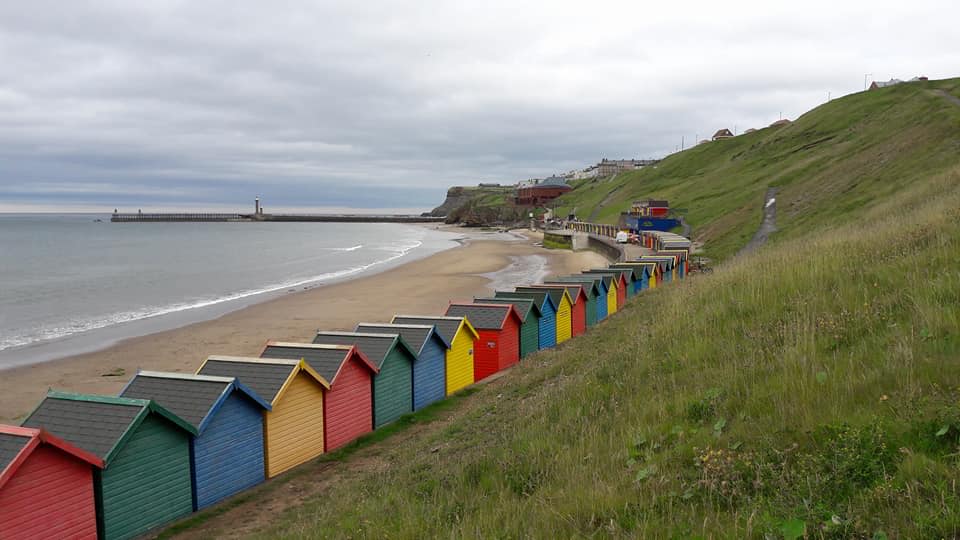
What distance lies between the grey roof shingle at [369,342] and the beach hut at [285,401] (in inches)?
72.5

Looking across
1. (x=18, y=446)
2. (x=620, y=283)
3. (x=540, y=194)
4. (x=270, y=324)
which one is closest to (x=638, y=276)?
(x=620, y=283)

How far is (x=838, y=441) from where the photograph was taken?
5.46 m

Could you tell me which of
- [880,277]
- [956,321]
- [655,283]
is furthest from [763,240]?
[956,321]

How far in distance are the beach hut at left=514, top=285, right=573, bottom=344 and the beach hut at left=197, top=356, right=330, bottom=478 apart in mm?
10966

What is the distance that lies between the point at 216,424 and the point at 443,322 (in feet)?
25.6

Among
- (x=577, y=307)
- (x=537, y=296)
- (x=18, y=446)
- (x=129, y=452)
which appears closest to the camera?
(x=18, y=446)

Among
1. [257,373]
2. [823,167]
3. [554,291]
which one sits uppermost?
[823,167]

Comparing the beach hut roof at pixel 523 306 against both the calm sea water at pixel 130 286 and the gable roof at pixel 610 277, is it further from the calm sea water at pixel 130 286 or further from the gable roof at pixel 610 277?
the calm sea water at pixel 130 286

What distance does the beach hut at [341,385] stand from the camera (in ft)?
44.4

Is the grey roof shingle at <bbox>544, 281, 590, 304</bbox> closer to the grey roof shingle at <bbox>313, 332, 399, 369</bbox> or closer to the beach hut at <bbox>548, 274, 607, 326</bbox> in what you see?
the beach hut at <bbox>548, 274, 607, 326</bbox>

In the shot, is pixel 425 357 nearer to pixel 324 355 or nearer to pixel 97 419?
pixel 324 355

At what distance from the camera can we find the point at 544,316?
70.8 ft

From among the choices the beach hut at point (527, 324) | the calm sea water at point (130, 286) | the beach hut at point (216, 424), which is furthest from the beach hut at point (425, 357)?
the calm sea water at point (130, 286)

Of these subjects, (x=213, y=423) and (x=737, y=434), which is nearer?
(x=737, y=434)
